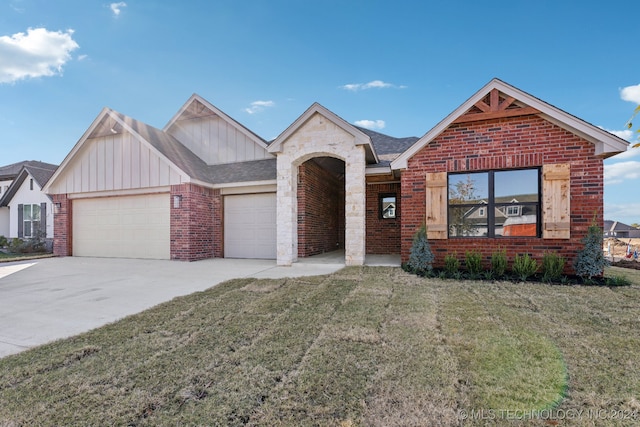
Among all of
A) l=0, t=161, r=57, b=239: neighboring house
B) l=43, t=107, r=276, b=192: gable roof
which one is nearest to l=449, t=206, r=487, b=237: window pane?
l=43, t=107, r=276, b=192: gable roof

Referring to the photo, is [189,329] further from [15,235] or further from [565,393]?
[15,235]

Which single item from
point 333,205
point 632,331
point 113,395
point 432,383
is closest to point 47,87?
point 333,205

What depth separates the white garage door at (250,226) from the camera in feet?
33.2

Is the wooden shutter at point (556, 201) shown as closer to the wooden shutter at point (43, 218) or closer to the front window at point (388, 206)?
the front window at point (388, 206)

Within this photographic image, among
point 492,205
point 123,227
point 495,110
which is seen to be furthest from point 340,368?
point 123,227

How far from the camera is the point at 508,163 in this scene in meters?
6.62

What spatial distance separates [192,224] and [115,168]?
13.0 feet

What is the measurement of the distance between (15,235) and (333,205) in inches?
762

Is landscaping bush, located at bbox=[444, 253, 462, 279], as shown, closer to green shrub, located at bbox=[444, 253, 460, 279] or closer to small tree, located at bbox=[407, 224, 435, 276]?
green shrub, located at bbox=[444, 253, 460, 279]

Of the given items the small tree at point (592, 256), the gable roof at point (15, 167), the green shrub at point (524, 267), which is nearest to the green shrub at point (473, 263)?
the green shrub at point (524, 267)

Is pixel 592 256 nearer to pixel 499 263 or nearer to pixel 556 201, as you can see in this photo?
pixel 556 201

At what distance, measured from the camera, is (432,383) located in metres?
2.20

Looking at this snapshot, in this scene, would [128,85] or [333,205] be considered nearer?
[128,85]

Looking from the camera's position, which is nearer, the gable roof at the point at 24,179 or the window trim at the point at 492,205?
the window trim at the point at 492,205
